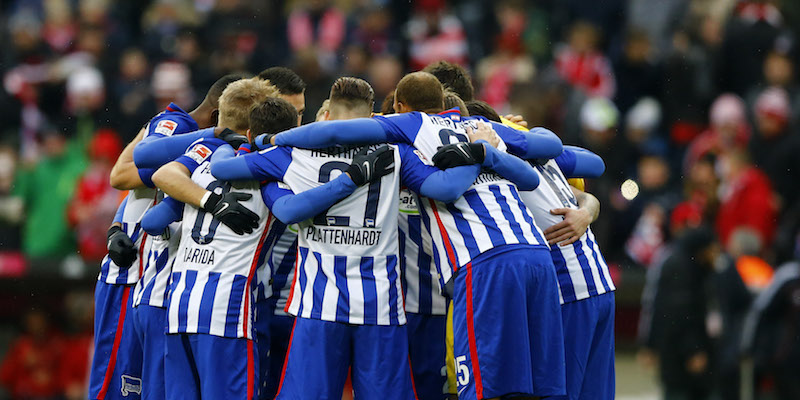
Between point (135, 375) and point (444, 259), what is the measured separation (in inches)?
86.2

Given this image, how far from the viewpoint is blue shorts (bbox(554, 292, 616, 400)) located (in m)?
6.55

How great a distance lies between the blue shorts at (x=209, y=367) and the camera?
6.20m

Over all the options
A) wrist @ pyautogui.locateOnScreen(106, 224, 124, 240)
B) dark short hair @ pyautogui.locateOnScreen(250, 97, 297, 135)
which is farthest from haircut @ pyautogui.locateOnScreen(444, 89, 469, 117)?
wrist @ pyautogui.locateOnScreen(106, 224, 124, 240)

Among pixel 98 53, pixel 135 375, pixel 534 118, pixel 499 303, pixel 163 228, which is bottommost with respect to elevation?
pixel 135 375

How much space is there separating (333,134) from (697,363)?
6.47m

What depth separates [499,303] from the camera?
6.02 metres

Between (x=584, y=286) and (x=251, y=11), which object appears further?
(x=251, y=11)

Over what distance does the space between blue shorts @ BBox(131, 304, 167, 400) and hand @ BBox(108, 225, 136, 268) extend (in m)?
0.47

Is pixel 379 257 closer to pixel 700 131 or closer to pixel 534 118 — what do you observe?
pixel 534 118

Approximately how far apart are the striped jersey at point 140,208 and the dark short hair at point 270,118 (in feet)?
2.68

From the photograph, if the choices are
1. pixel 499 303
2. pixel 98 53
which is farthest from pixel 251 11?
pixel 499 303

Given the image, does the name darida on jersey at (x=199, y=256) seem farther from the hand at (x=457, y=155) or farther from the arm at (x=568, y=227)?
the arm at (x=568, y=227)

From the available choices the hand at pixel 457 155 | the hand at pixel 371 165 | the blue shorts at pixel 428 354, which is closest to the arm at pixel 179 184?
the hand at pixel 371 165

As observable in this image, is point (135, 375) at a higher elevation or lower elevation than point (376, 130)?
lower
